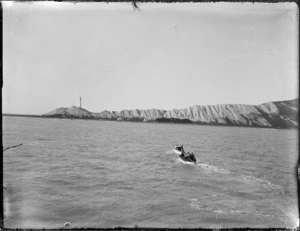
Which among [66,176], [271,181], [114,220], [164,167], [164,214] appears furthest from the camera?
[164,167]

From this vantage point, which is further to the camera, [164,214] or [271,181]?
[271,181]

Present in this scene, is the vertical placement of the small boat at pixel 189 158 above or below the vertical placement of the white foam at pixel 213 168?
above

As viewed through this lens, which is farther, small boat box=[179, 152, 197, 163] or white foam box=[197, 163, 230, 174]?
small boat box=[179, 152, 197, 163]

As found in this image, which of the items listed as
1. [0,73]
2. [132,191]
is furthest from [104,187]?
[0,73]

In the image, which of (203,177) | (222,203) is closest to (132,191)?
(222,203)

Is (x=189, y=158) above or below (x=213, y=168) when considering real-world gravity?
above

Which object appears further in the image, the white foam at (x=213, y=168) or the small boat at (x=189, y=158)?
the small boat at (x=189, y=158)

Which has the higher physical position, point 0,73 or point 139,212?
point 0,73

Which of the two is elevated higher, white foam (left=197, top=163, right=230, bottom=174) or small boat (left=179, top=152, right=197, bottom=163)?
small boat (left=179, top=152, right=197, bottom=163)

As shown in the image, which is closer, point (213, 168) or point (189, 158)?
point (213, 168)

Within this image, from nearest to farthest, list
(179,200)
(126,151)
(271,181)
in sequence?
(179,200), (271,181), (126,151)

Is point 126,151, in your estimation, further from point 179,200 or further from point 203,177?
point 179,200
